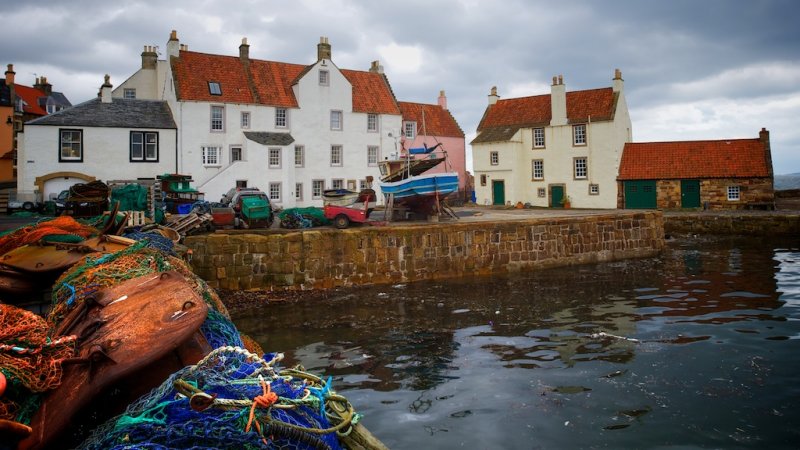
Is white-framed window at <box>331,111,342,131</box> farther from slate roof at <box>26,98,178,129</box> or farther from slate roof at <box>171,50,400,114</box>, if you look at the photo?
slate roof at <box>26,98,178,129</box>

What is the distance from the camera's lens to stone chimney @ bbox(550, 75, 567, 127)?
118 feet

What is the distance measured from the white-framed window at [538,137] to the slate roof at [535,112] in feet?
1.26

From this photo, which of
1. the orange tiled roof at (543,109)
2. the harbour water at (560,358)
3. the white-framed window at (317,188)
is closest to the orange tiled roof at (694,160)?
the orange tiled roof at (543,109)

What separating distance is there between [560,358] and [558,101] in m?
30.9

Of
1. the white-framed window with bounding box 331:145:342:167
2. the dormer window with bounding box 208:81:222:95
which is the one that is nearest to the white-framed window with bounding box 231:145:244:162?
the dormer window with bounding box 208:81:222:95

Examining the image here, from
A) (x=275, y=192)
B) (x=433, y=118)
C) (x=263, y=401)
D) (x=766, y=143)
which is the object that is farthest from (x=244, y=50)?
(x=263, y=401)

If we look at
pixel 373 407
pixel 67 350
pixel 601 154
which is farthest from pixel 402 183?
pixel 601 154

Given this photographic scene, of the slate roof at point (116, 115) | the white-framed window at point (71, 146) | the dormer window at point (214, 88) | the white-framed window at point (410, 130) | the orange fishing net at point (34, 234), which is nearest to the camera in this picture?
the orange fishing net at point (34, 234)

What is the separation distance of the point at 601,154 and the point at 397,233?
23.4 metres

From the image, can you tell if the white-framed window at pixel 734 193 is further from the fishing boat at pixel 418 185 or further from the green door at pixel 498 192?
the fishing boat at pixel 418 185

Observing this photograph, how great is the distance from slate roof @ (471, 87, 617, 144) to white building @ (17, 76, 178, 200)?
21631mm

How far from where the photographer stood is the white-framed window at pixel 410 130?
1580 inches

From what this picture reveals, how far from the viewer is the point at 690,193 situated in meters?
32.5

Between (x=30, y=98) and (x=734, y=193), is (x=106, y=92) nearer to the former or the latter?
(x=30, y=98)
